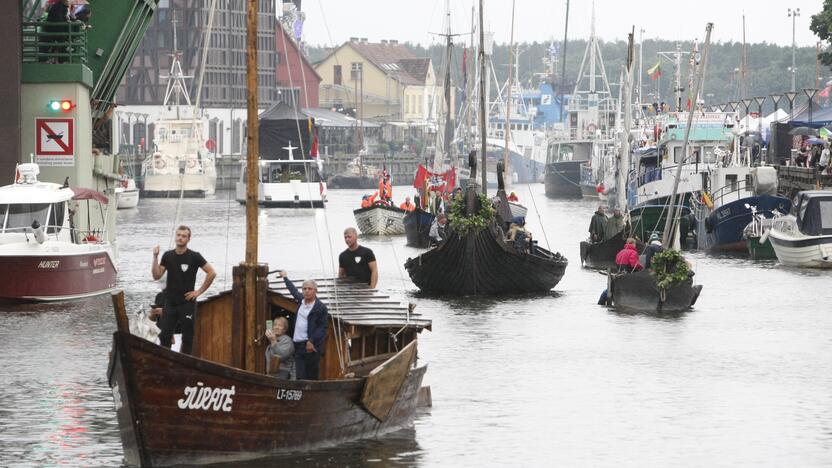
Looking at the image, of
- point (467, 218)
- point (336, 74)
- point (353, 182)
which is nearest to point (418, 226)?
point (467, 218)

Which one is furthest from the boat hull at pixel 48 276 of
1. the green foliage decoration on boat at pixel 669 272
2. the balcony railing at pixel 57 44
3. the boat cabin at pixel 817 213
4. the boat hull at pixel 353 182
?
the boat hull at pixel 353 182

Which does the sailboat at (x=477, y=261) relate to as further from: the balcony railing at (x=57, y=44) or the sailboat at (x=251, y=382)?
the sailboat at (x=251, y=382)

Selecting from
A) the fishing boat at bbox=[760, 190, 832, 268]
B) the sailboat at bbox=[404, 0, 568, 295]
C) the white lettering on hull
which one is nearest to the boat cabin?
the fishing boat at bbox=[760, 190, 832, 268]

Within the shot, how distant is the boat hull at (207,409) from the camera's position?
1481cm

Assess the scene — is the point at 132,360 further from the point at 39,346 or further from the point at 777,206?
the point at 777,206

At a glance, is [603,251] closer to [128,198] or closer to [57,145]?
[57,145]

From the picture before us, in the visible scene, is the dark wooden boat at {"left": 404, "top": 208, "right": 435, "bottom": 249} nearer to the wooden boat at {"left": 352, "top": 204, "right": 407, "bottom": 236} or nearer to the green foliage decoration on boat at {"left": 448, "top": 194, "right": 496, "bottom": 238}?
the wooden boat at {"left": 352, "top": 204, "right": 407, "bottom": 236}

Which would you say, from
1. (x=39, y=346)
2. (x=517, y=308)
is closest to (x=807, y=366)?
(x=517, y=308)

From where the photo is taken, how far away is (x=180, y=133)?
4729 inches

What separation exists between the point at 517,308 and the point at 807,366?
975 cm

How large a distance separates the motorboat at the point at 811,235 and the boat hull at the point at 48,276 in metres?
20.8

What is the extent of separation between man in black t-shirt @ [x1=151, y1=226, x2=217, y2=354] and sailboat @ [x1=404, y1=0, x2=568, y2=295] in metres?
17.3

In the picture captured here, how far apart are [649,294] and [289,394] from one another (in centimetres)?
1836

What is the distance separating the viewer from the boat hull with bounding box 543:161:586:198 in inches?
4823
